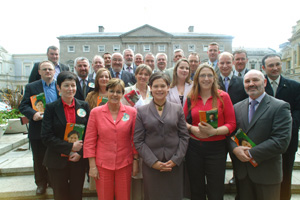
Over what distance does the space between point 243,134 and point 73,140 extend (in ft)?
7.42

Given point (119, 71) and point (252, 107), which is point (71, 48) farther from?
point (252, 107)

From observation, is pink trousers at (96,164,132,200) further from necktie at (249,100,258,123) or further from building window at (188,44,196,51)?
building window at (188,44,196,51)

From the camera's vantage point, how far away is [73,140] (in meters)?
2.56

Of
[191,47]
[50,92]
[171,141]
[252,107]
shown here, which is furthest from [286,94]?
[191,47]

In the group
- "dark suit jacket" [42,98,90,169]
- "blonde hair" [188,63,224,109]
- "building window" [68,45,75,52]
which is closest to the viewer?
"dark suit jacket" [42,98,90,169]

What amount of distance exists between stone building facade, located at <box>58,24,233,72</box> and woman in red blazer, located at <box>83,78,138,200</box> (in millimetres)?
38649

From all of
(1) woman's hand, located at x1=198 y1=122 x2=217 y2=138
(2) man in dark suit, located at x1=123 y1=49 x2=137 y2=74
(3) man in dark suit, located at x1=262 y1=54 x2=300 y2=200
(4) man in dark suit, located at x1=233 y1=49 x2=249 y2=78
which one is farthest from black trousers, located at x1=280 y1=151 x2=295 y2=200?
(2) man in dark suit, located at x1=123 y1=49 x2=137 y2=74

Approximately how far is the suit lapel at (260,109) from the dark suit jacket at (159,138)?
2.85 ft

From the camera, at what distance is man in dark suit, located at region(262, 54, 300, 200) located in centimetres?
283

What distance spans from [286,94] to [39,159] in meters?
4.20

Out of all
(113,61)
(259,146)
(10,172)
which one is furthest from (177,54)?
(10,172)

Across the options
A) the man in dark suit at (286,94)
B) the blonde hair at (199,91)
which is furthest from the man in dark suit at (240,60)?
the blonde hair at (199,91)

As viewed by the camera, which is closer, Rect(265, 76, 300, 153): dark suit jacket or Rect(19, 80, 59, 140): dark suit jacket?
Rect(265, 76, 300, 153): dark suit jacket

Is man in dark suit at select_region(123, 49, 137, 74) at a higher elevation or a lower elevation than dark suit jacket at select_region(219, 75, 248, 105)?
higher
